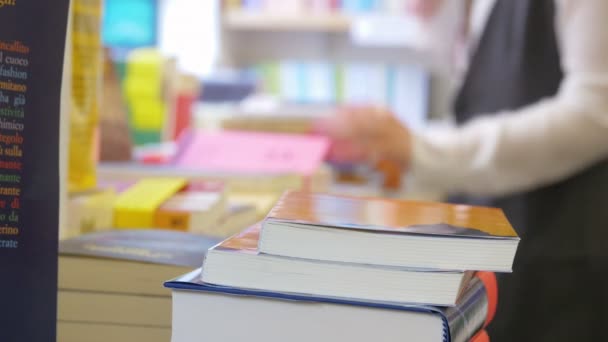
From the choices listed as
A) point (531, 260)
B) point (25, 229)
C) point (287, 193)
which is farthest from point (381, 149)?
point (25, 229)

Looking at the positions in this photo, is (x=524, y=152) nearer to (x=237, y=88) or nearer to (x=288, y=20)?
(x=237, y=88)

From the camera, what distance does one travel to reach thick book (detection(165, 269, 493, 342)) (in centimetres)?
50

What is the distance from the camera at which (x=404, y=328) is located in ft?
1.66

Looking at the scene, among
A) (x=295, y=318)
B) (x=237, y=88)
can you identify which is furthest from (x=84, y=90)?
(x=237, y=88)

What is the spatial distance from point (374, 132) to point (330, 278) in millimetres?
1085

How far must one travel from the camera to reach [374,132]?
62.4 inches

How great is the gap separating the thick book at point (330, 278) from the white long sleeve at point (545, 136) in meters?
0.94

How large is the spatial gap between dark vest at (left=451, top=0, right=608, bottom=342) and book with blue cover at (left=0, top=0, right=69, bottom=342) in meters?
1.04

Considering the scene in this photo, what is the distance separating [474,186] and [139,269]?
41.7 inches

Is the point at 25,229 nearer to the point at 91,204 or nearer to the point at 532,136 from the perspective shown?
the point at 91,204

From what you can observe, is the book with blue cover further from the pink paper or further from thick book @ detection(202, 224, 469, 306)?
the pink paper

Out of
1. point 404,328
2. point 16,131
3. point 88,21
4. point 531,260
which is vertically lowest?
point 531,260

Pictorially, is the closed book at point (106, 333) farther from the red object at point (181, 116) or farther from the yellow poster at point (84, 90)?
the red object at point (181, 116)

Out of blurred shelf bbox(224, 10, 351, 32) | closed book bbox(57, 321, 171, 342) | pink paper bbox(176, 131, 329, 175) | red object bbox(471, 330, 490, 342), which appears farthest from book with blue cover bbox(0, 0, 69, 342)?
blurred shelf bbox(224, 10, 351, 32)
